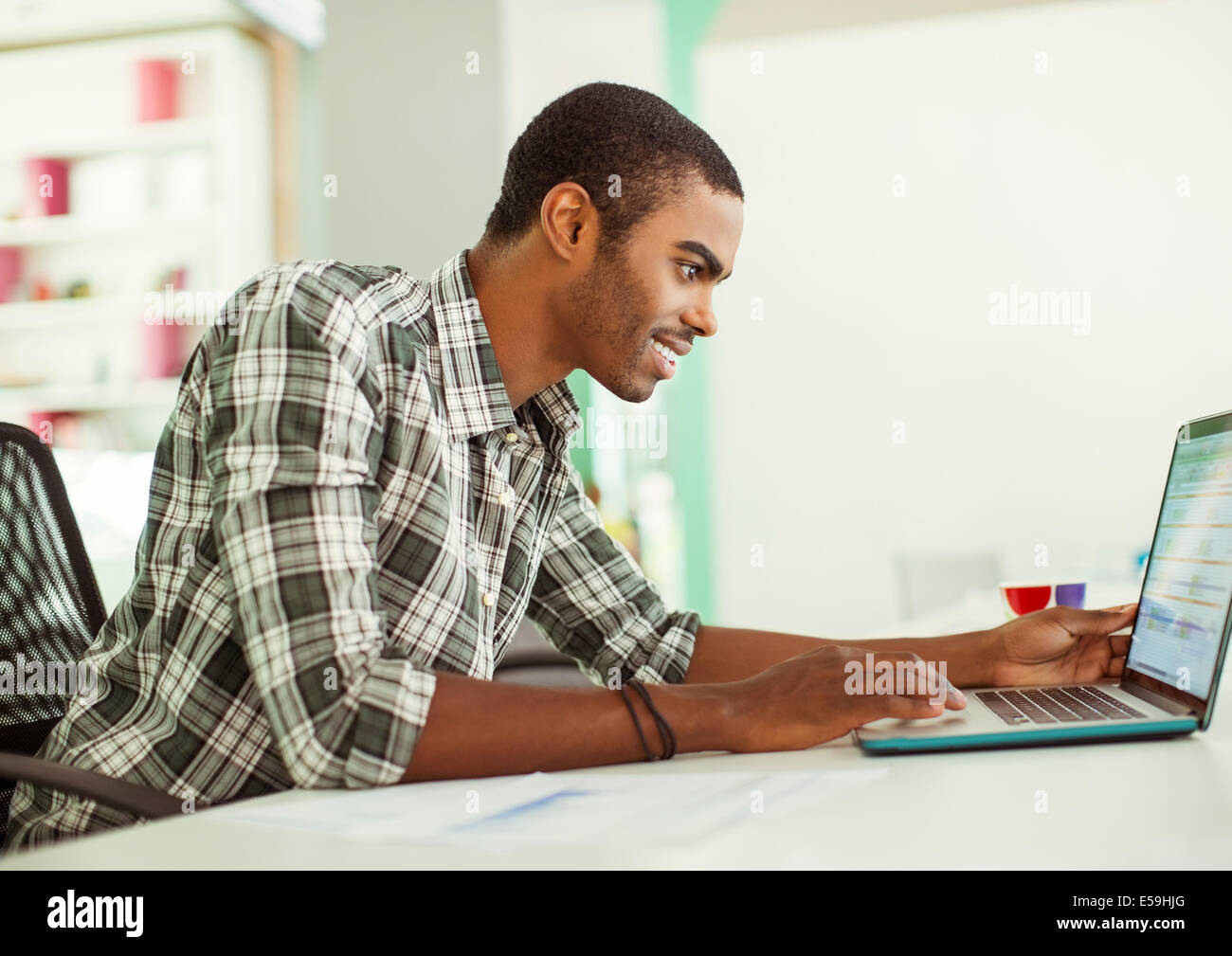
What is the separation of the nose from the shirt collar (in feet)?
0.74

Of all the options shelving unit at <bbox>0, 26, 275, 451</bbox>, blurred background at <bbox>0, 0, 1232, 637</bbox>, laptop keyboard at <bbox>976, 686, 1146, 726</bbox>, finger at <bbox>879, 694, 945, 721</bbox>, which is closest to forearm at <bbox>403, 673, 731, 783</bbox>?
finger at <bbox>879, 694, 945, 721</bbox>

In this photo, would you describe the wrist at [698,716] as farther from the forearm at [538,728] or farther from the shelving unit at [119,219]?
the shelving unit at [119,219]

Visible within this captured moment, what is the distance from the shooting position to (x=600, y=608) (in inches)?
51.6

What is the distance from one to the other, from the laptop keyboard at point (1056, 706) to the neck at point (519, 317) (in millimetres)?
584

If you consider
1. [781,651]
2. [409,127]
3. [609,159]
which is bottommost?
[781,651]

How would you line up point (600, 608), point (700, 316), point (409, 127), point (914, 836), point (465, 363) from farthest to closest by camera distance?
point (409, 127), point (600, 608), point (700, 316), point (465, 363), point (914, 836)

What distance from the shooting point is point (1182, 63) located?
13.4 ft

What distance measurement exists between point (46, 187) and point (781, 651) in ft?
13.4

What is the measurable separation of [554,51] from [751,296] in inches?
51.4

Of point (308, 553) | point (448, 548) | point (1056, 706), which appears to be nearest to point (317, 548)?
point (308, 553)

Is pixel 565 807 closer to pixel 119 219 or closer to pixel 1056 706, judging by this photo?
pixel 1056 706

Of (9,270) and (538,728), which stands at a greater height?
(9,270)
